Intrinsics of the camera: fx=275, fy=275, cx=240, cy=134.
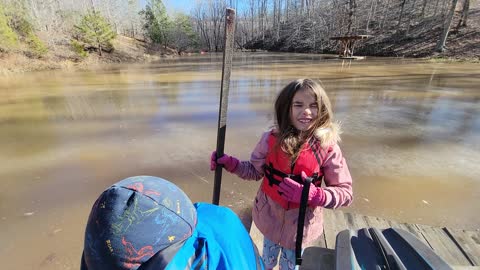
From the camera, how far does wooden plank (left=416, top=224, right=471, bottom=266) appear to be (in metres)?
1.98

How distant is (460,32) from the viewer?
24.7 metres

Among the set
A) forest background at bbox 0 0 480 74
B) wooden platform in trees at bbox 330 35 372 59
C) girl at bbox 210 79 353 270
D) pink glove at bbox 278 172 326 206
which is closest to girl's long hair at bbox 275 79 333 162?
girl at bbox 210 79 353 270

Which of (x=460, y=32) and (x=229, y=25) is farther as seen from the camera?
(x=460, y=32)

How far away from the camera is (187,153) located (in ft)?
15.3

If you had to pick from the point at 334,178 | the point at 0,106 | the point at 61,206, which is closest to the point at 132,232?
the point at 334,178

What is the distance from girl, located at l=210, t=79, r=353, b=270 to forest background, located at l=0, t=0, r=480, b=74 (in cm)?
1976

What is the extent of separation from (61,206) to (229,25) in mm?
3072

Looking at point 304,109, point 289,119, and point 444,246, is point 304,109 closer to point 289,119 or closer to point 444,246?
point 289,119

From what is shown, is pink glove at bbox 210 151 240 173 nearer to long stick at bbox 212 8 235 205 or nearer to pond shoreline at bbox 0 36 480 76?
long stick at bbox 212 8 235 205

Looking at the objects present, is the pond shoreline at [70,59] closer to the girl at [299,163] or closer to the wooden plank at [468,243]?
the girl at [299,163]

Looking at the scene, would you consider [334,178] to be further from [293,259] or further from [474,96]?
[474,96]

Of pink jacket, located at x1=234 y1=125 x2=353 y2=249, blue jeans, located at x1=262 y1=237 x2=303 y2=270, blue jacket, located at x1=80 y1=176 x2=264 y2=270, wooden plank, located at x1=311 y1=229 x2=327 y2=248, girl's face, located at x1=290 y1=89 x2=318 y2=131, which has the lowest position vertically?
wooden plank, located at x1=311 y1=229 x2=327 y2=248

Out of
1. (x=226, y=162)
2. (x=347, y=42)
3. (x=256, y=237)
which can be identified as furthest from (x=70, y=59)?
(x=226, y=162)

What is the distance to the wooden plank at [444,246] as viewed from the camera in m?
1.98
